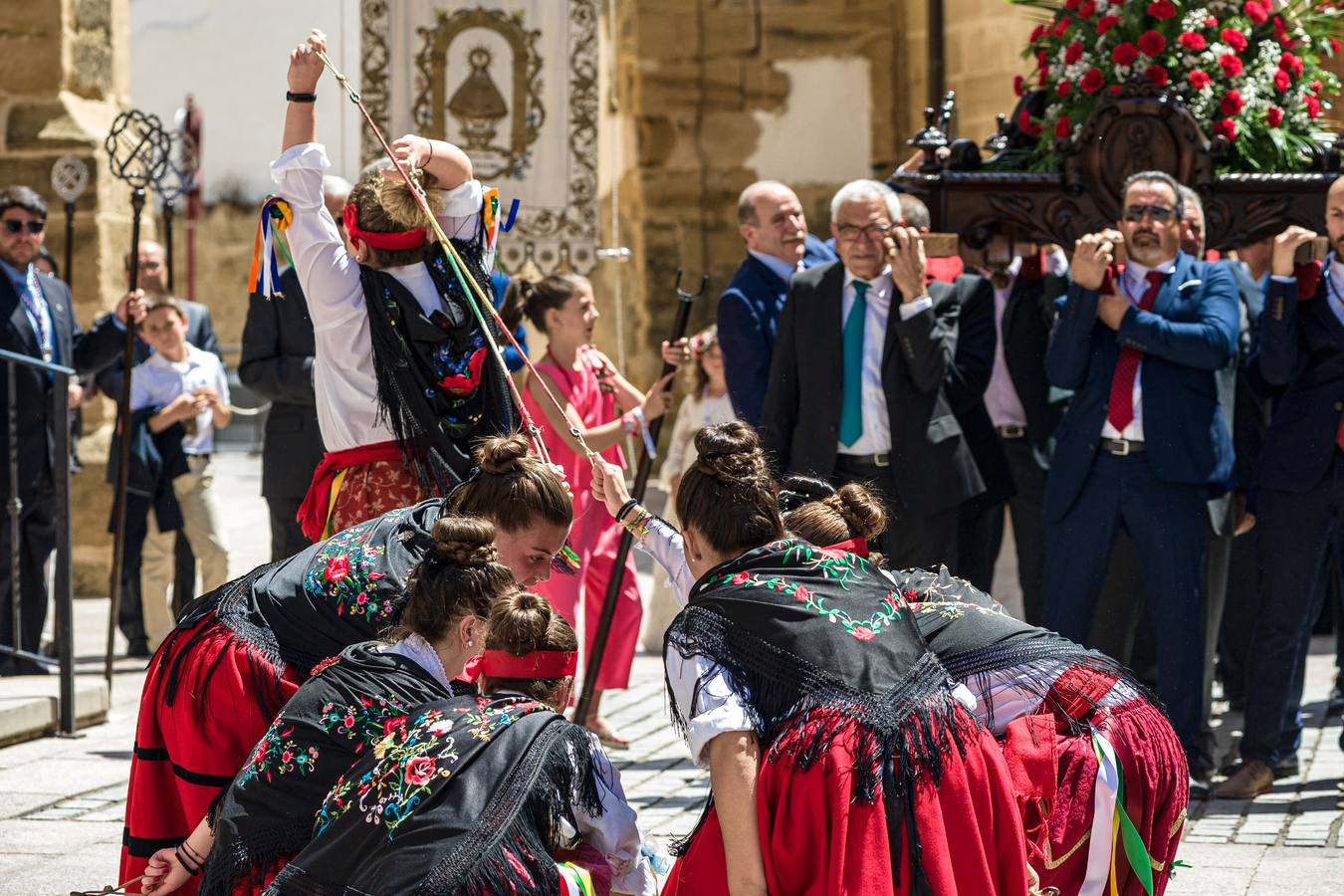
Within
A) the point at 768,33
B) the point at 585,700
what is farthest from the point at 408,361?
the point at 768,33

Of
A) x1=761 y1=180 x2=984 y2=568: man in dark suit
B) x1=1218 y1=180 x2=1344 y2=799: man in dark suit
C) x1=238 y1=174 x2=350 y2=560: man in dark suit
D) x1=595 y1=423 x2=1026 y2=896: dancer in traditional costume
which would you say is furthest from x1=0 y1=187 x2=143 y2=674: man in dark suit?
x1=595 y1=423 x2=1026 y2=896: dancer in traditional costume

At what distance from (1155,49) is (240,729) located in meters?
4.68

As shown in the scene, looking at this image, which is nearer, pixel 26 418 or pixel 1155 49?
pixel 1155 49

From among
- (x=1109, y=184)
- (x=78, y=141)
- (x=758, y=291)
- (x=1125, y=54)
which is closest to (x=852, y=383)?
(x=758, y=291)

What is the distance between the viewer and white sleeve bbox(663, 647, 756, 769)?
3424 millimetres

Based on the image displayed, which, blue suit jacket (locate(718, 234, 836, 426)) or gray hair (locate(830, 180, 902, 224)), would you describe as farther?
blue suit jacket (locate(718, 234, 836, 426))

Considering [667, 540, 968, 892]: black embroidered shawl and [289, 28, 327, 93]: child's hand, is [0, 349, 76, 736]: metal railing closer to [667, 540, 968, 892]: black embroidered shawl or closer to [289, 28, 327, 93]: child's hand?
[289, 28, 327, 93]: child's hand

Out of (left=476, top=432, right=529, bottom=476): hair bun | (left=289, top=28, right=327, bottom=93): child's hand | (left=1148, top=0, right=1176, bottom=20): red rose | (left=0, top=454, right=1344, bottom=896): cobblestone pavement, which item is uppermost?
(left=1148, top=0, right=1176, bottom=20): red rose

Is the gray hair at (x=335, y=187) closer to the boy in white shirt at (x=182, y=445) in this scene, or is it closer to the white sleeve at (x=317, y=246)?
the boy in white shirt at (x=182, y=445)

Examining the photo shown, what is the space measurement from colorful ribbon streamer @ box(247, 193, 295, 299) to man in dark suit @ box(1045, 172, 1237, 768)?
8.34 feet

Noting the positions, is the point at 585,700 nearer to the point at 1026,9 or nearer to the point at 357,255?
the point at 357,255

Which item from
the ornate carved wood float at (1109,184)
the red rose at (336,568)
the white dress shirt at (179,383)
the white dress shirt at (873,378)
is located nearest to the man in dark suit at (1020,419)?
the ornate carved wood float at (1109,184)

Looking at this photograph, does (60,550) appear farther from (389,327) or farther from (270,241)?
(389,327)

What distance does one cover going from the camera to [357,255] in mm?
4789
